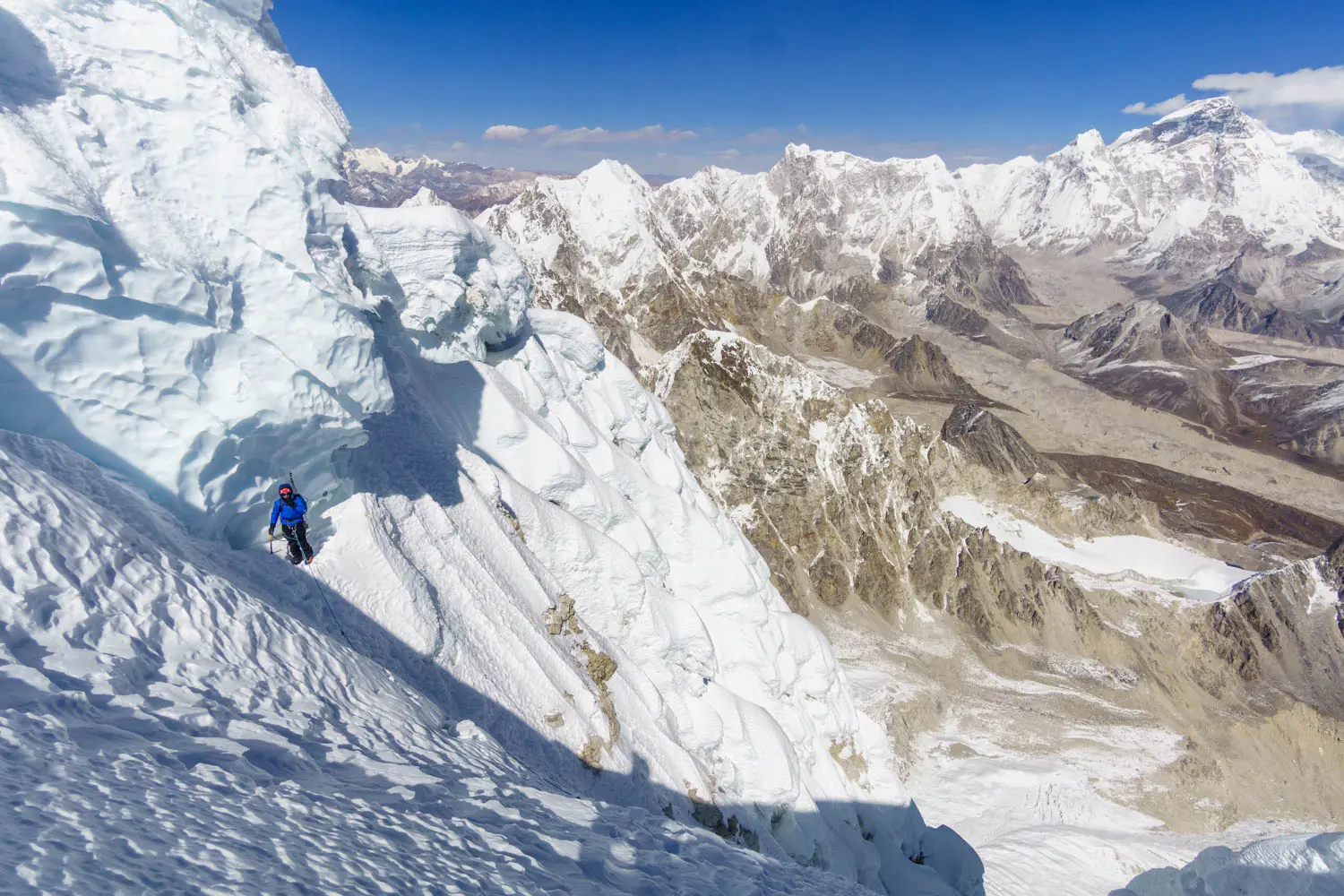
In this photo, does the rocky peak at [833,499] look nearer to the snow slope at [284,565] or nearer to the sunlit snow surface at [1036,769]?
the sunlit snow surface at [1036,769]

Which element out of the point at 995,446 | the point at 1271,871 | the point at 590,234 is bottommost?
the point at 1271,871

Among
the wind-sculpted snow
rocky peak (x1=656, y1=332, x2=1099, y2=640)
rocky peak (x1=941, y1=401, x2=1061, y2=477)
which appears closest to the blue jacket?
the wind-sculpted snow

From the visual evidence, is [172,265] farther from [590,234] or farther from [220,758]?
[590,234]

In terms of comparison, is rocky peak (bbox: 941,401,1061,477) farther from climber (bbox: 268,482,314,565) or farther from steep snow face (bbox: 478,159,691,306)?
Answer: climber (bbox: 268,482,314,565)

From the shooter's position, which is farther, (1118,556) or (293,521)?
(1118,556)

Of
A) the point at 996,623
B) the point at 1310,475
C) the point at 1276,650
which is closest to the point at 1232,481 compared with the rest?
the point at 1310,475

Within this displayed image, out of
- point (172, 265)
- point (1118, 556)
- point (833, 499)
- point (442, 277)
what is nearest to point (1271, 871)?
point (172, 265)

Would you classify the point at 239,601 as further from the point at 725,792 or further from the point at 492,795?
the point at 725,792
